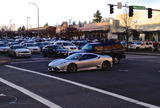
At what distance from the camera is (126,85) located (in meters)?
15.1

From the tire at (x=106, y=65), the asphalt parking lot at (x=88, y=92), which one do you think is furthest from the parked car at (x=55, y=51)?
the asphalt parking lot at (x=88, y=92)

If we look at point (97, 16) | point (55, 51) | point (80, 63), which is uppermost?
point (97, 16)

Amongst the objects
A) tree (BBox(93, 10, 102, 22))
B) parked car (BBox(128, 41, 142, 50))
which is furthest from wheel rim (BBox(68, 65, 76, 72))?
tree (BBox(93, 10, 102, 22))

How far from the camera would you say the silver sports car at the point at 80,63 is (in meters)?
20.8

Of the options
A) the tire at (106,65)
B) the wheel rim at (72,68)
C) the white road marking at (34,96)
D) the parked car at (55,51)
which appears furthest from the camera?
the parked car at (55,51)

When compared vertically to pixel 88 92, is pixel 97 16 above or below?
above

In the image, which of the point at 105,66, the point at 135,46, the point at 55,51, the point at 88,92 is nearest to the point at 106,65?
the point at 105,66

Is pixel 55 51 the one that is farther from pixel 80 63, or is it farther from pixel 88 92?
pixel 88 92

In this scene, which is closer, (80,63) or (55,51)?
(80,63)

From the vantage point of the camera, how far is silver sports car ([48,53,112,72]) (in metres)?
20.8

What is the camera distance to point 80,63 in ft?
70.1

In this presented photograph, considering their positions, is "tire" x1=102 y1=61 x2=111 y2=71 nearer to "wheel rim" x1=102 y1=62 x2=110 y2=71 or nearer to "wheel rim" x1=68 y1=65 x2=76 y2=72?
"wheel rim" x1=102 y1=62 x2=110 y2=71

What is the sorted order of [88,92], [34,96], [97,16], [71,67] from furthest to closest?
[97,16] < [71,67] < [88,92] < [34,96]

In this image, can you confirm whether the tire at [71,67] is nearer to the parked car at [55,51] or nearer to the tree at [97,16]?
the parked car at [55,51]
